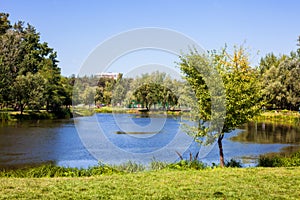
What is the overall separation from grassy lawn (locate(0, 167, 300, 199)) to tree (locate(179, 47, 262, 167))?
4.16 m

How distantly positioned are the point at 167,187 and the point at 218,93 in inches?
264

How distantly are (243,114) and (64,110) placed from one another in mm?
49171

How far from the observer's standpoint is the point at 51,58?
229 feet

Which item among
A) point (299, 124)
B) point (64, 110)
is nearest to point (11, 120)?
point (64, 110)

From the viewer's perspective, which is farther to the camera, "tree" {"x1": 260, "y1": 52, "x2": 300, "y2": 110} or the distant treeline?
"tree" {"x1": 260, "y1": 52, "x2": 300, "y2": 110}

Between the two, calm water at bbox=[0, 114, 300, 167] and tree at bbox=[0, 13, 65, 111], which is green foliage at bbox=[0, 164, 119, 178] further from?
tree at bbox=[0, 13, 65, 111]

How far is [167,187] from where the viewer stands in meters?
8.77

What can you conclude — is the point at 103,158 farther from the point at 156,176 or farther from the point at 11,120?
the point at 11,120

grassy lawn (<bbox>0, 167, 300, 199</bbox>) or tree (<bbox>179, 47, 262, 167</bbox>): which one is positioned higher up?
tree (<bbox>179, 47, 262, 167</bbox>)

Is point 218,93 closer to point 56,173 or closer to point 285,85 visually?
point 56,173

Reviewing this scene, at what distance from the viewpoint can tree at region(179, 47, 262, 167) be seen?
1462 centimetres

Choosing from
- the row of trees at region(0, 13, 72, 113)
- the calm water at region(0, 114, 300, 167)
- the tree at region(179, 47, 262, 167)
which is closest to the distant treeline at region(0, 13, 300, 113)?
the row of trees at region(0, 13, 72, 113)

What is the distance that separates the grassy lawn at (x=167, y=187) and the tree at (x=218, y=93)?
13.6 feet

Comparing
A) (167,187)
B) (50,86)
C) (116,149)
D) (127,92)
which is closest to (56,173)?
(167,187)
